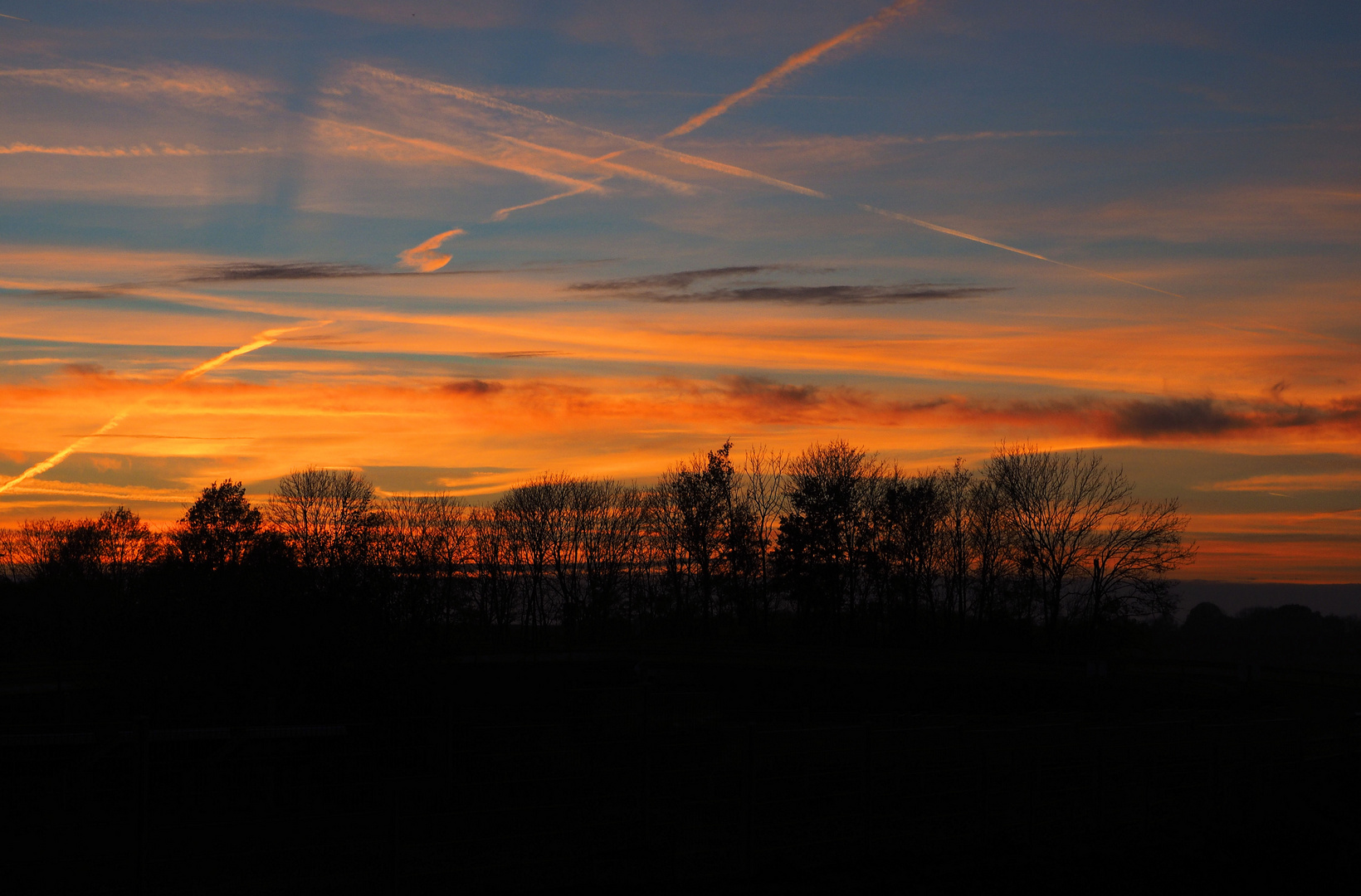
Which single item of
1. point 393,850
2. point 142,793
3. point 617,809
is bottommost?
point 617,809

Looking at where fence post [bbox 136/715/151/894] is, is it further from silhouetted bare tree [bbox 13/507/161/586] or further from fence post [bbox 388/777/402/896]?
silhouetted bare tree [bbox 13/507/161/586]

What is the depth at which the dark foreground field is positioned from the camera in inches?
400

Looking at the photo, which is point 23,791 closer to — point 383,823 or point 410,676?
point 383,823

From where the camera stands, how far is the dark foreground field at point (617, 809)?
1016cm

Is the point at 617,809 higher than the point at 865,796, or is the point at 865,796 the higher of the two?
the point at 865,796

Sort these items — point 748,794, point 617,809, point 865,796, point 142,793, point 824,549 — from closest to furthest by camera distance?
1. point 142,793
2. point 748,794
3. point 865,796
4. point 617,809
5. point 824,549

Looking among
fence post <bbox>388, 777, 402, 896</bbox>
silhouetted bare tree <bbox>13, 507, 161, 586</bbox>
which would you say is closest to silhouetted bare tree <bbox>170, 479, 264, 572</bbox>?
silhouetted bare tree <bbox>13, 507, 161, 586</bbox>

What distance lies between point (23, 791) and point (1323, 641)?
122 m

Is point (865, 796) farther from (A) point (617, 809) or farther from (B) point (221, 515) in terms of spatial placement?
(B) point (221, 515)

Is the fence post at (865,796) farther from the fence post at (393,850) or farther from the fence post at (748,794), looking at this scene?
the fence post at (393,850)

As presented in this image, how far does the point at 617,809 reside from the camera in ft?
52.4

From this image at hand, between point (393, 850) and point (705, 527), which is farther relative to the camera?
point (705, 527)

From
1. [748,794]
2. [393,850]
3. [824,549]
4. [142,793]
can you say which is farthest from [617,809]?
[824,549]

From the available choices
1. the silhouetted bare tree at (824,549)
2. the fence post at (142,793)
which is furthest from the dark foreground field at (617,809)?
Answer: the silhouetted bare tree at (824,549)
